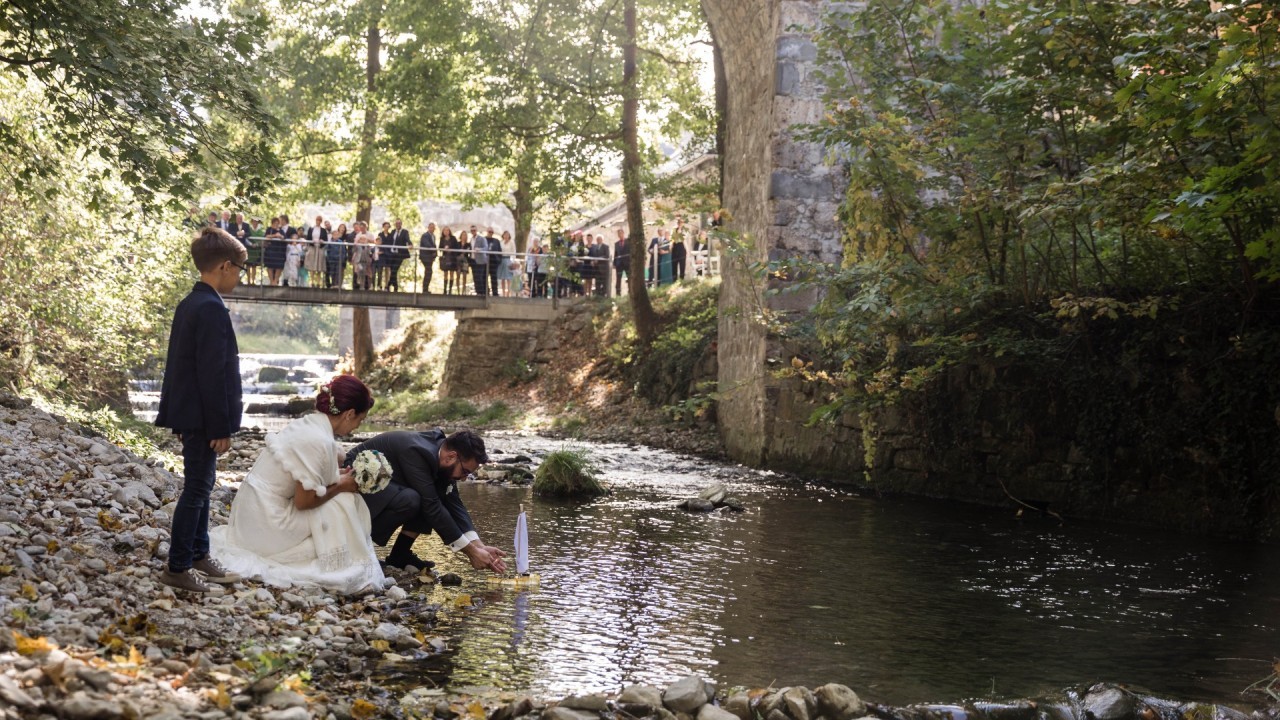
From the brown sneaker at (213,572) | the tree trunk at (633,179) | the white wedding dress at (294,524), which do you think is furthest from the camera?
the tree trunk at (633,179)

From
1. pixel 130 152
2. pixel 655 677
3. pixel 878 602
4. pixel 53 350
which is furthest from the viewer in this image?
pixel 53 350

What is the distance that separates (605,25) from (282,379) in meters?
23.3

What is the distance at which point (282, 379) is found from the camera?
39188 mm

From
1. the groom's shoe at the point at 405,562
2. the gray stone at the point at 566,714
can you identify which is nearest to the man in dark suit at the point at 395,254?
the groom's shoe at the point at 405,562

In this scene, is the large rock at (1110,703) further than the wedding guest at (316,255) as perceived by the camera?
No

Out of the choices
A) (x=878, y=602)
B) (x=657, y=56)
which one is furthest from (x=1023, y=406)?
(x=657, y=56)

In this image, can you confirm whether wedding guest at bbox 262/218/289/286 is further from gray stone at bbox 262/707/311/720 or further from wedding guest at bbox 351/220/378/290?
Answer: gray stone at bbox 262/707/311/720

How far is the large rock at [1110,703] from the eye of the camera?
13.9 feet

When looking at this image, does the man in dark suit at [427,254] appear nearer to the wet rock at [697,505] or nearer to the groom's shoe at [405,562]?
the wet rock at [697,505]

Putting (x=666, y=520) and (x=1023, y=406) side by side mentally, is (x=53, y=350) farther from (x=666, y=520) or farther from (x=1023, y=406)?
(x=1023, y=406)

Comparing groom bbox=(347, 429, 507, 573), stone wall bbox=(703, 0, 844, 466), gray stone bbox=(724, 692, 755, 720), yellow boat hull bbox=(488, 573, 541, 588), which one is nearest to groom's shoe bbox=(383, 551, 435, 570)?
groom bbox=(347, 429, 507, 573)

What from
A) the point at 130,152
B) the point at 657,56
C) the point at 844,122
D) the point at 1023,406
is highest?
the point at 657,56

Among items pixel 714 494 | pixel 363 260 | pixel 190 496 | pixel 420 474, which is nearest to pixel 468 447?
pixel 420 474

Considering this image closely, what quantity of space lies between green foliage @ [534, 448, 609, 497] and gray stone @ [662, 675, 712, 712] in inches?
252
